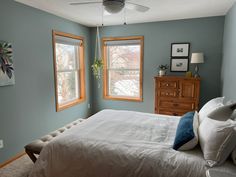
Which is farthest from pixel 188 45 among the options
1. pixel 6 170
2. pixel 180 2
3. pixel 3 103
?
pixel 6 170

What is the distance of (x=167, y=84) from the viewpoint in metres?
3.83

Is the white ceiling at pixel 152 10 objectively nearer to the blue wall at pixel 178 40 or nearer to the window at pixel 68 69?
the blue wall at pixel 178 40

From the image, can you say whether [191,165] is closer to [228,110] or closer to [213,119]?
[213,119]

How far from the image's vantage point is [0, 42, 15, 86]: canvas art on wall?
8.43 ft

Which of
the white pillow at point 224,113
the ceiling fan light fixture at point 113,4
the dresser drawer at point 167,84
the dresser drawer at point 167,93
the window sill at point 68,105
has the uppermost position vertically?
the ceiling fan light fixture at point 113,4

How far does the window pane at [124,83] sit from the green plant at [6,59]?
2.64 metres

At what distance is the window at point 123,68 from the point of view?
4.54m

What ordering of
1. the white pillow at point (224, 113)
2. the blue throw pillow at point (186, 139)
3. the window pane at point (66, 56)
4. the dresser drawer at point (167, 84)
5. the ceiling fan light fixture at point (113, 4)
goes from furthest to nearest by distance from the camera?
the window pane at point (66, 56) → the dresser drawer at point (167, 84) → the ceiling fan light fixture at point (113, 4) → the white pillow at point (224, 113) → the blue throw pillow at point (186, 139)

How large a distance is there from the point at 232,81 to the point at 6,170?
3630mm

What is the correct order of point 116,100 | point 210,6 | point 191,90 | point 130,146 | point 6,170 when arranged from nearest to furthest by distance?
point 130,146, point 6,170, point 210,6, point 191,90, point 116,100

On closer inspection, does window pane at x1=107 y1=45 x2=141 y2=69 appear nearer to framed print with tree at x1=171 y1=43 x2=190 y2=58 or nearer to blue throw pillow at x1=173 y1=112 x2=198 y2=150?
framed print with tree at x1=171 y1=43 x2=190 y2=58

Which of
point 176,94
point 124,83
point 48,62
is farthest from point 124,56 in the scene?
point 48,62

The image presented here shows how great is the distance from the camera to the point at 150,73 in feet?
14.5

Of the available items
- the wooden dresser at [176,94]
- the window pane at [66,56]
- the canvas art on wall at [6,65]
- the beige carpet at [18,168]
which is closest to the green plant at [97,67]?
the window pane at [66,56]
